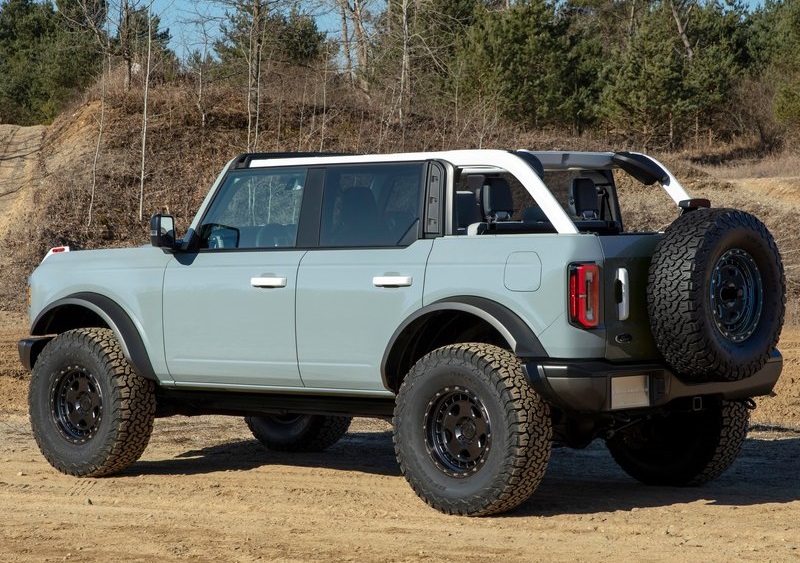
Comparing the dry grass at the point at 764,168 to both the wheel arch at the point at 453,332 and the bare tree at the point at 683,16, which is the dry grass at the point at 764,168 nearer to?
the bare tree at the point at 683,16

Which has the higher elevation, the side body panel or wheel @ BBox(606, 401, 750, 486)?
the side body panel

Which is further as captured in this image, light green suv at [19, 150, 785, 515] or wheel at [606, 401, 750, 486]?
wheel at [606, 401, 750, 486]

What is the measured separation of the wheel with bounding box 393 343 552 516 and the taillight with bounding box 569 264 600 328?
45cm

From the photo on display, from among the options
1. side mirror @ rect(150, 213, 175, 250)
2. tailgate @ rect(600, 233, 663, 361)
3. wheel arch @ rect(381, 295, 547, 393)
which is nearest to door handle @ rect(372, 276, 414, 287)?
wheel arch @ rect(381, 295, 547, 393)

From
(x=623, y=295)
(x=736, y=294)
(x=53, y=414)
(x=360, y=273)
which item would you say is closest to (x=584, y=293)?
(x=623, y=295)

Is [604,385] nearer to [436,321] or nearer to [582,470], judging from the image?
[436,321]

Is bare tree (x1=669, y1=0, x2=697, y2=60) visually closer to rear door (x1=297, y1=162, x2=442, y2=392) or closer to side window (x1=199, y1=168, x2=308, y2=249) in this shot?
side window (x1=199, y1=168, x2=308, y2=249)

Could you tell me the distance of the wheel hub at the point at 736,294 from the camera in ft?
22.3

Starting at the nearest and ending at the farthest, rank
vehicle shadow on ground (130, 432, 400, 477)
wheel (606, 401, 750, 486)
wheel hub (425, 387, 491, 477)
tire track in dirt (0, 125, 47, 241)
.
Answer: wheel hub (425, 387, 491, 477), wheel (606, 401, 750, 486), vehicle shadow on ground (130, 432, 400, 477), tire track in dirt (0, 125, 47, 241)

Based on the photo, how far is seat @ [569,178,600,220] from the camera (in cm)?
821

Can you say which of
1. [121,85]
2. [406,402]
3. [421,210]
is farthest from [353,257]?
[121,85]

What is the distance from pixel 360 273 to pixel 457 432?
111 centimetres

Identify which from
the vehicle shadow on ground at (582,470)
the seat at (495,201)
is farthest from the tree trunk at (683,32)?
the seat at (495,201)

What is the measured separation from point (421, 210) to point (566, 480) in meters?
2.34
